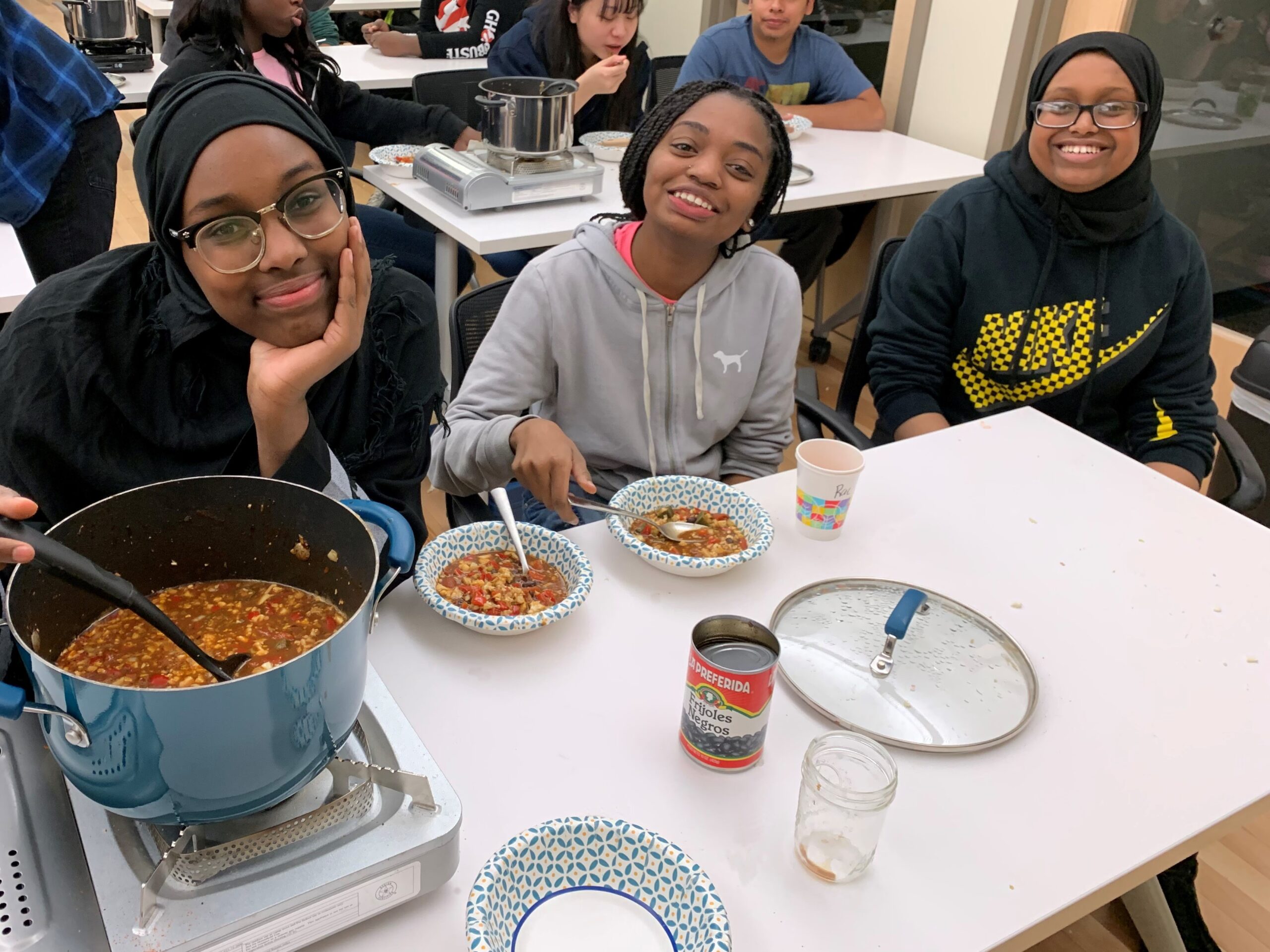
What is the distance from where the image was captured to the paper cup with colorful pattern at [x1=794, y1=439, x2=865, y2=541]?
4.15 ft

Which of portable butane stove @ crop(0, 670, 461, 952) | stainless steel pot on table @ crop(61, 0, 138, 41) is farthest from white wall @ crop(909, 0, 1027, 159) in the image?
portable butane stove @ crop(0, 670, 461, 952)

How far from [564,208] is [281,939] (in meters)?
2.13

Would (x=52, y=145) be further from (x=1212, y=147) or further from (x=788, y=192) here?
(x=1212, y=147)

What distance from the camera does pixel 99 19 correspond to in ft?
11.4

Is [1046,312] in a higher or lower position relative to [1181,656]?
higher

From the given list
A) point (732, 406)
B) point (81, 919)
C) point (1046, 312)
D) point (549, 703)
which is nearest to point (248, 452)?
point (549, 703)

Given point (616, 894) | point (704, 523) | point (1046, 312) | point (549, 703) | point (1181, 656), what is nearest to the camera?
point (616, 894)

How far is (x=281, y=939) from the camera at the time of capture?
27.9 inches

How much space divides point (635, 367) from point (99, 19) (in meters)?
2.98

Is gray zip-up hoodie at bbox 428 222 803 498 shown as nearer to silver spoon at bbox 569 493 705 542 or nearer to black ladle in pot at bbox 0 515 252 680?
silver spoon at bbox 569 493 705 542

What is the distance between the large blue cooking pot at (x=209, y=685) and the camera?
0.63 m

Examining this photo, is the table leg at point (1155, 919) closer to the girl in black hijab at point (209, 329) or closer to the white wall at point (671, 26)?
the girl in black hijab at point (209, 329)

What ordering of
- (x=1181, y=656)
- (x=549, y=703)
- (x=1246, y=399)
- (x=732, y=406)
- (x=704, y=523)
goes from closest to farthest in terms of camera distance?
(x=549, y=703) → (x=1181, y=656) → (x=704, y=523) → (x=732, y=406) → (x=1246, y=399)

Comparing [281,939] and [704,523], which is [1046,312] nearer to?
[704,523]
